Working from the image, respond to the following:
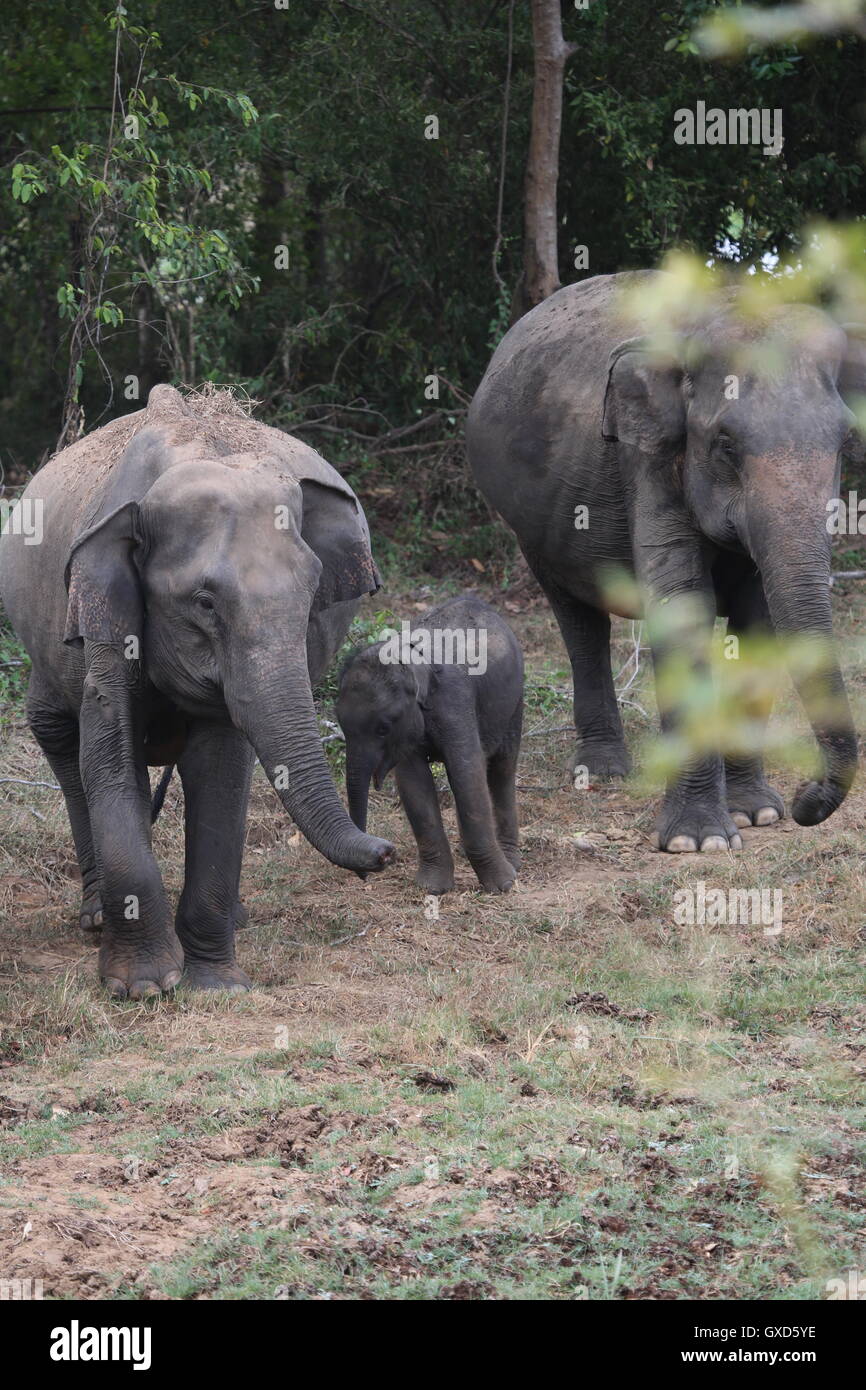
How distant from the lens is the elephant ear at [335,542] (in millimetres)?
6973

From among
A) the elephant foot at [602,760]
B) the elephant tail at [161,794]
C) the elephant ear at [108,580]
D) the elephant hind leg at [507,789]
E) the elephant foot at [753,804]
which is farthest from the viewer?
the elephant foot at [602,760]

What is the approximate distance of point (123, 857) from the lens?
6695 mm

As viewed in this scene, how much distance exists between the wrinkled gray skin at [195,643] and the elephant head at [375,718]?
1.55 feet

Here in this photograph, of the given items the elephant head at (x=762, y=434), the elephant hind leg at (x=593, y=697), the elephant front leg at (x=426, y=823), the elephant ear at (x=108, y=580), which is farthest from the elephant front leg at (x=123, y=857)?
the elephant hind leg at (x=593, y=697)

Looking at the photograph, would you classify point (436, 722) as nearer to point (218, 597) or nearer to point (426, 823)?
point (426, 823)

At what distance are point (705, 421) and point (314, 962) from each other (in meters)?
3.04

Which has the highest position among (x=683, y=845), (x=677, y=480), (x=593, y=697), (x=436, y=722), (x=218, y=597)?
(x=677, y=480)

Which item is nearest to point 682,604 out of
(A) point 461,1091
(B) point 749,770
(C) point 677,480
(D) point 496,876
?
(C) point 677,480

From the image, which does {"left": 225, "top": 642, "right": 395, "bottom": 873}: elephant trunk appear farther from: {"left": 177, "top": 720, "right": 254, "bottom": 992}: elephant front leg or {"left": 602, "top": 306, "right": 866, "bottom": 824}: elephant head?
{"left": 602, "top": 306, "right": 866, "bottom": 824}: elephant head

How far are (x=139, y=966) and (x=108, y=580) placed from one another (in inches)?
58.7

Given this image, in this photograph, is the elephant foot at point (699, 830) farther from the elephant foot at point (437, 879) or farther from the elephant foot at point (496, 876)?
the elephant foot at point (437, 879)

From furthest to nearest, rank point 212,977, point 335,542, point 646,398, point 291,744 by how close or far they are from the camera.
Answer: point 646,398 → point 335,542 → point 212,977 → point 291,744

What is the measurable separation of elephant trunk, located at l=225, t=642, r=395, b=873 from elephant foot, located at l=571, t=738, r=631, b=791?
426 cm

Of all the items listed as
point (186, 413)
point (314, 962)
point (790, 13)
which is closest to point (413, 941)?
point (314, 962)
